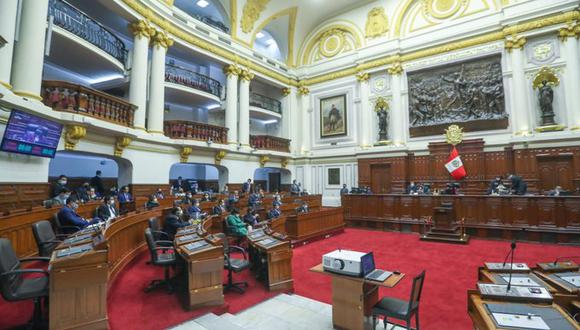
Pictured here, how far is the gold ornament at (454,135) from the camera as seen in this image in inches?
452

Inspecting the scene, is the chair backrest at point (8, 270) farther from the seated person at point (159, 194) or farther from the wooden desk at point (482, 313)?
the seated person at point (159, 194)

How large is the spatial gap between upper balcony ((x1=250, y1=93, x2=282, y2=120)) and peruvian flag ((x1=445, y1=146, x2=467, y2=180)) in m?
8.72

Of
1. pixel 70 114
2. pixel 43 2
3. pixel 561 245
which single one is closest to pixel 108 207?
pixel 70 114

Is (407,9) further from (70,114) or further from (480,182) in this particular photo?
(70,114)

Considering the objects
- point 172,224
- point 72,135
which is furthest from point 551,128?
point 72,135

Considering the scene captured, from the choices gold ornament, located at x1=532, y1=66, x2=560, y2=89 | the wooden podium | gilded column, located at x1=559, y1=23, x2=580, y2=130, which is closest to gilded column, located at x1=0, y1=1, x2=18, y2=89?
the wooden podium

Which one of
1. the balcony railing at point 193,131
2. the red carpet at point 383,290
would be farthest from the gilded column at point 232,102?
the red carpet at point 383,290

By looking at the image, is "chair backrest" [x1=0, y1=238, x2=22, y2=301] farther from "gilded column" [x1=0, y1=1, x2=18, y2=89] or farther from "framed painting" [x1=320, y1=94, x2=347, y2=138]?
"framed painting" [x1=320, y1=94, x2=347, y2=138]

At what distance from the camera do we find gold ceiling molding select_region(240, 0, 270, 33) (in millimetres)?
13438

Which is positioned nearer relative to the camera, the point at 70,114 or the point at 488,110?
the point at 70,114

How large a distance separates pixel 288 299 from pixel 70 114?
6.32 metres

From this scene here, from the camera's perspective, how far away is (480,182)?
10914 millimetres

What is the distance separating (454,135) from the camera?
11.6 metres

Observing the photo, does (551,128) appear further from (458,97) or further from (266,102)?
(266,102)
